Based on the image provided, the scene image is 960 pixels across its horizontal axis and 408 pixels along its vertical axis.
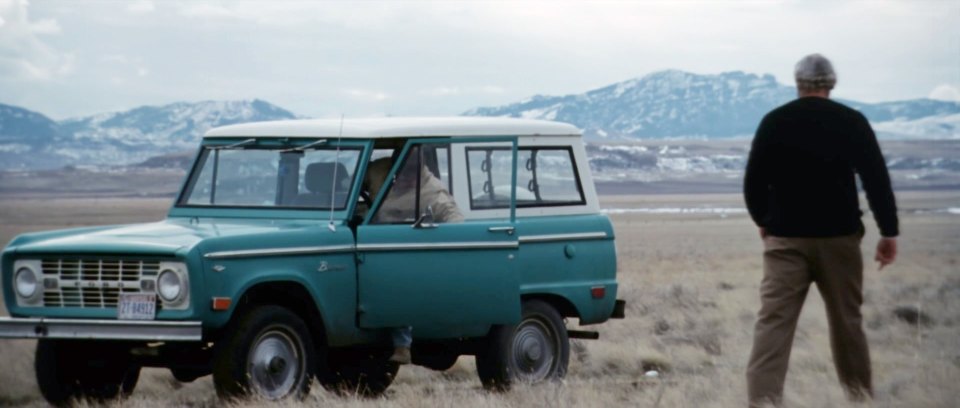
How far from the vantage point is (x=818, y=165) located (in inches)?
319

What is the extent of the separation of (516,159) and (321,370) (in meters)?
2.02

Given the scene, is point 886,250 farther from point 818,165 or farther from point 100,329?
point 100,329

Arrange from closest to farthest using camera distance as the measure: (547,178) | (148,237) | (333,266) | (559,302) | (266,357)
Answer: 1. (148,237)
2. (266,357)
3. (333,266)
4. (559,302)
5. (547,178)

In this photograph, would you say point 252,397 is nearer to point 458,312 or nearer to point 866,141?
point 458,312

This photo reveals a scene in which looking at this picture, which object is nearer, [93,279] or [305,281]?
[93,279]

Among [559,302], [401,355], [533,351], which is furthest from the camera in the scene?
[559,302]

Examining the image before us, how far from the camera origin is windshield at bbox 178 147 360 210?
10812 mm

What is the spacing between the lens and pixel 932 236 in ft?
202

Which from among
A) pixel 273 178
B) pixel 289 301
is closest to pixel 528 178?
pixel 273 178

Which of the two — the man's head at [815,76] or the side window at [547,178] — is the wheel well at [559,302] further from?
the man's head at [815,76]

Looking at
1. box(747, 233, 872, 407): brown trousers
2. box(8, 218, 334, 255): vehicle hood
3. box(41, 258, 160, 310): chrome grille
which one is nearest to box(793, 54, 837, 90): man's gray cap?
box(747, 233, 872, 407): brown trousers

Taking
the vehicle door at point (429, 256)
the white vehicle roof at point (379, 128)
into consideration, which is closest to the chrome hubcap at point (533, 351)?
the vehicle door at point (429, 256)

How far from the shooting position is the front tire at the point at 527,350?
11.4 metres

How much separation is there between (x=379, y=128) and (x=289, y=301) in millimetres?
1359
